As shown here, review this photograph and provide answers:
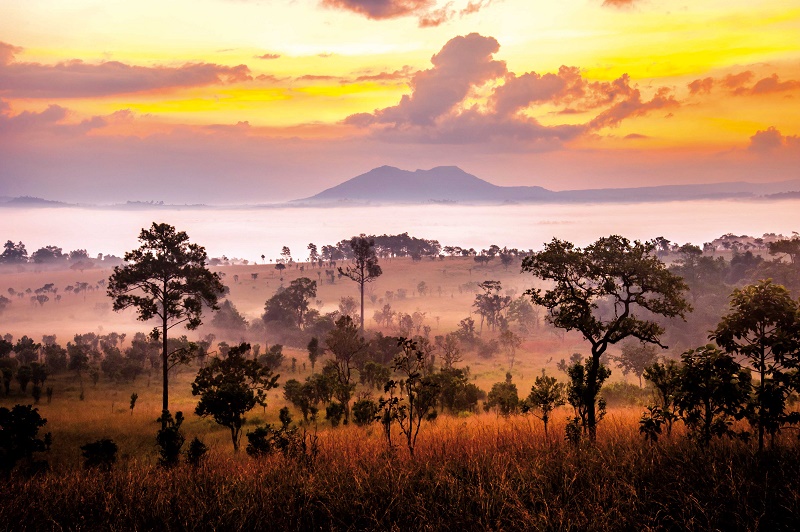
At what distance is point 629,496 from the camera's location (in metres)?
9.89

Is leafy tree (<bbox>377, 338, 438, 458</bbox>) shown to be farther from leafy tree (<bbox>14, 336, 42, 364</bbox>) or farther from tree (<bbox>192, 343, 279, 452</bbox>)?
leafy tree (<bbox>14, 336, 42, 364</bbox>)

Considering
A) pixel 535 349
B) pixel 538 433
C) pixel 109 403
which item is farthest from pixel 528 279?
pixel 538 433

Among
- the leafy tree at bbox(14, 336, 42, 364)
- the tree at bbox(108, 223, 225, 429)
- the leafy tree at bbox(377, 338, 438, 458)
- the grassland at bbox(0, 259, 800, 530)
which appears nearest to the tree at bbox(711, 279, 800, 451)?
the grassland at bbox(0, 259, 800, 530)

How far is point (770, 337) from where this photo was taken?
521 inches

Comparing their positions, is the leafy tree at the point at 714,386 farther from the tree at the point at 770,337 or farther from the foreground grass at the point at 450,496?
the foreground grass at the point at 450,496

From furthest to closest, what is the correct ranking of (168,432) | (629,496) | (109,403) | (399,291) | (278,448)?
(399,291) < (109,403) < (168,432) < (278,448) < (629,496)

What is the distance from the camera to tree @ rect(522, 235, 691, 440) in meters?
20.0

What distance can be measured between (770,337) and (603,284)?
25.4 feet

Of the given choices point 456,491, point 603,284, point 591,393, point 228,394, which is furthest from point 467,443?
point 228,394

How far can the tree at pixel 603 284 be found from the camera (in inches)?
787

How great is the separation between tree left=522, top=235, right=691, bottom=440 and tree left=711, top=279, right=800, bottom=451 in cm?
579

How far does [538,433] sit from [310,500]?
34.3 feet

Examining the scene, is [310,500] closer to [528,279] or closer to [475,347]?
[475,347]

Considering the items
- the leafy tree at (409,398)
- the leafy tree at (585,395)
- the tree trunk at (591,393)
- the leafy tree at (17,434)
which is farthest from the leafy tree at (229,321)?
the tree trunk at (591,393)
